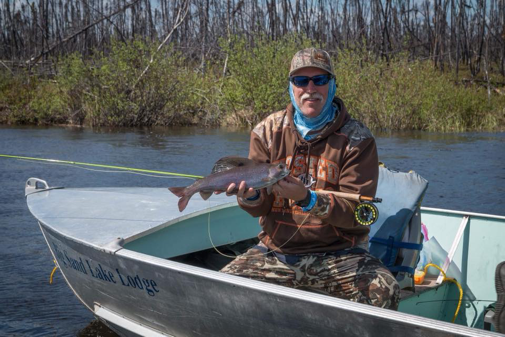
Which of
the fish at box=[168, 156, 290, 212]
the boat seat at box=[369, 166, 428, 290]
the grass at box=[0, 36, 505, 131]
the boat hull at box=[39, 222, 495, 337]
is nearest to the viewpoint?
the boat hull at box=[39, 222, 495, 337]

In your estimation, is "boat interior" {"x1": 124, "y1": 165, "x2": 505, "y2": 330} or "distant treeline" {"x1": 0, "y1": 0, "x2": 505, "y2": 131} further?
"distant treeline" {"x1": 0, "y1": 0, "x2": 505, "y2": 131}

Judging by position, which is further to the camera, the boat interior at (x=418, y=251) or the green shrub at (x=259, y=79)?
the green shrub at (x=259, y=79)

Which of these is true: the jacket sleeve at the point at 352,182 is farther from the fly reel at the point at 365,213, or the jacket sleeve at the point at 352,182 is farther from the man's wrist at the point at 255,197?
the man's wrist at the point at 255,197

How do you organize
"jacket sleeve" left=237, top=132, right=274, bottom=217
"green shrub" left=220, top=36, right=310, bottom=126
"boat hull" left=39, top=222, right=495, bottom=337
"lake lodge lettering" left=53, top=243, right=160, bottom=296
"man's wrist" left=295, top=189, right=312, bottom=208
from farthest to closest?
"green shrub" left=220, top=36, right=310, bottom=126 < "lake lodge lettering" left=53, top=243, right=160, bottom=296 < "jacket sleeve" left=237, top=132, right=274, bottom=217 < "man's wrist" left=295, top=189, right=312, bottom=208 < "boat hull" left=39, top=222, right=495, bottom=337

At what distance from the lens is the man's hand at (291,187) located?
113 inches

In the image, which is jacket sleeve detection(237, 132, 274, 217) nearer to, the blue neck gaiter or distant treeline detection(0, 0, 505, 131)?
the blue neck gaiter

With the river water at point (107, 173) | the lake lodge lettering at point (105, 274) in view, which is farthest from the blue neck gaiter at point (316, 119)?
the river water at point (107, 173)

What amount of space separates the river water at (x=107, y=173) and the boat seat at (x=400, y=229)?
2.03m

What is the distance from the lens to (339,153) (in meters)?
3.16

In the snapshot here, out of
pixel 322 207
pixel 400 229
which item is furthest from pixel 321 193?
pixel 400 229

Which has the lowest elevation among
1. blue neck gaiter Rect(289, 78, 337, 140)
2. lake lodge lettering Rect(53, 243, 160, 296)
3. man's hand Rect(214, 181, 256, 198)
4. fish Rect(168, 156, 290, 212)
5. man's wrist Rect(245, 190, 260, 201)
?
lake lodge lettering Rect(53, 243, 160, 296)

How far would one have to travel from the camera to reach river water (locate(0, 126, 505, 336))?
500 centimetres

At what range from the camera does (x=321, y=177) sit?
321 centimetres

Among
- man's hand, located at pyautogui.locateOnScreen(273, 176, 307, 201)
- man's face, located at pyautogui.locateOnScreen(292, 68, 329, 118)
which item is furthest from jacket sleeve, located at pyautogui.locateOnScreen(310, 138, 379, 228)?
man's face, located at pyautogui.locateOnScreen(292, 68, 329, 118)
